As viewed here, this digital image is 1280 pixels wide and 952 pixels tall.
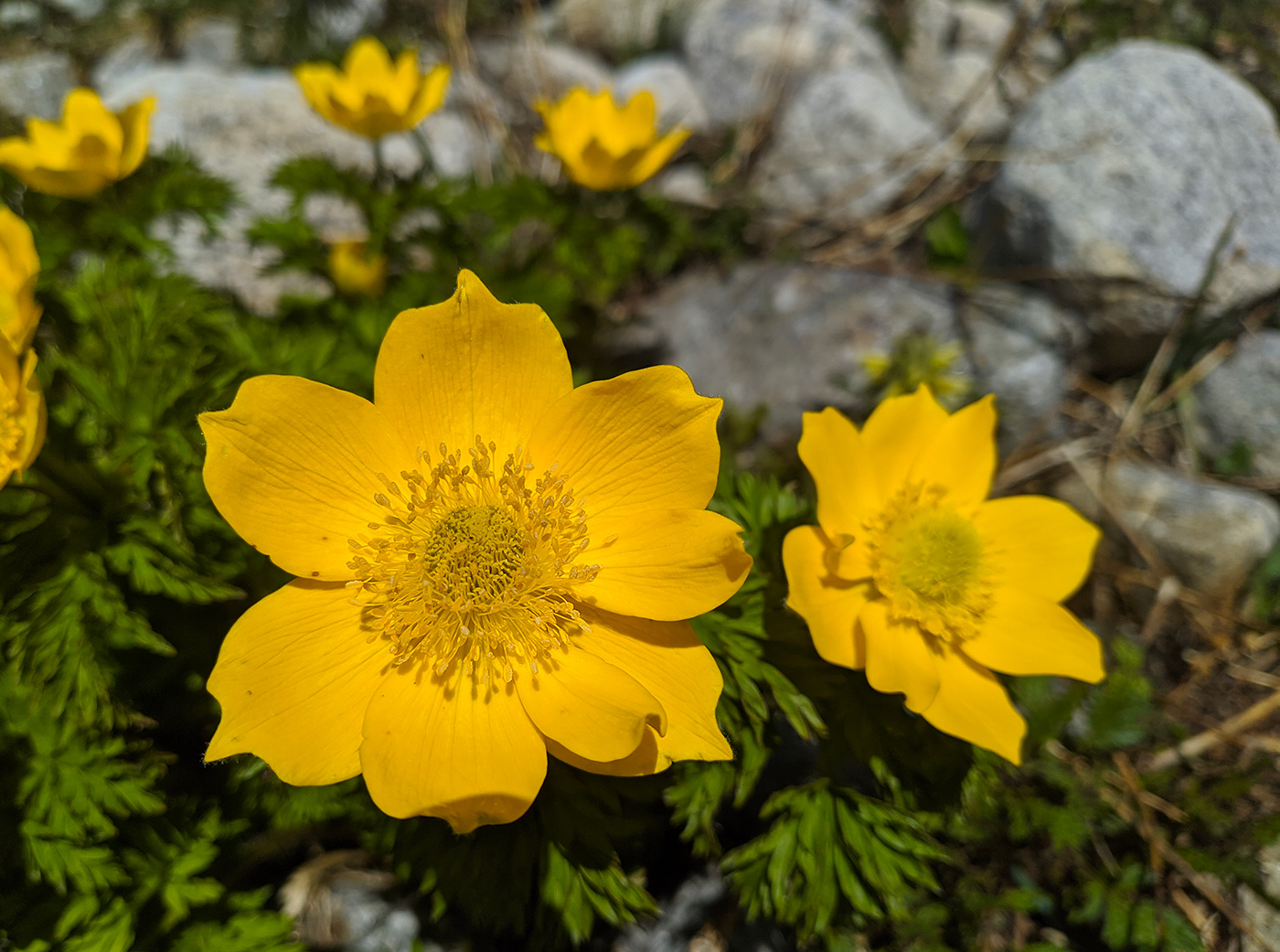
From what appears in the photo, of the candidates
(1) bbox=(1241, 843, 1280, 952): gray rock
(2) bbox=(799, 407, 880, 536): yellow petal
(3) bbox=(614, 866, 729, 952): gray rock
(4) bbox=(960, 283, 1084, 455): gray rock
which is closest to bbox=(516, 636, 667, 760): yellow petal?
(2) bbox=(799, 407, 880, 536): yellow petal

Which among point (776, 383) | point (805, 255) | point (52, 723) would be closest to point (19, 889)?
point (52, 723)

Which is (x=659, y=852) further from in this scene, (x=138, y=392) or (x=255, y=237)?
(x=255, y=237)

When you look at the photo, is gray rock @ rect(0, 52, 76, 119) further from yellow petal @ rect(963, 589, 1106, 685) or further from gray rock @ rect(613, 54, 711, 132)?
yellow petal @ rect(963, 589, 1106, 685)

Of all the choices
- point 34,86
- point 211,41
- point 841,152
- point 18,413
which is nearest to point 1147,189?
point 841,152

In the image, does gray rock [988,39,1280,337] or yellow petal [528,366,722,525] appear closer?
yellow petal [528,366,722,525]

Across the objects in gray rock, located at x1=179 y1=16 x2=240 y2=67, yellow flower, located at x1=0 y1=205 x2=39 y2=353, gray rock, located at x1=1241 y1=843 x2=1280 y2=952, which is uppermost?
yellow flower, located at x1=0 y1=205 x2=39 y2=353

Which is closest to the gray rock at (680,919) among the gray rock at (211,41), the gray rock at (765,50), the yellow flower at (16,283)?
the yellow flower at (16,283)

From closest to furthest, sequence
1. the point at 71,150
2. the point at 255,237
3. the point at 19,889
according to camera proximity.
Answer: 1. the point at 19,889
2. the point at 71,150
3. the point at 255,237
